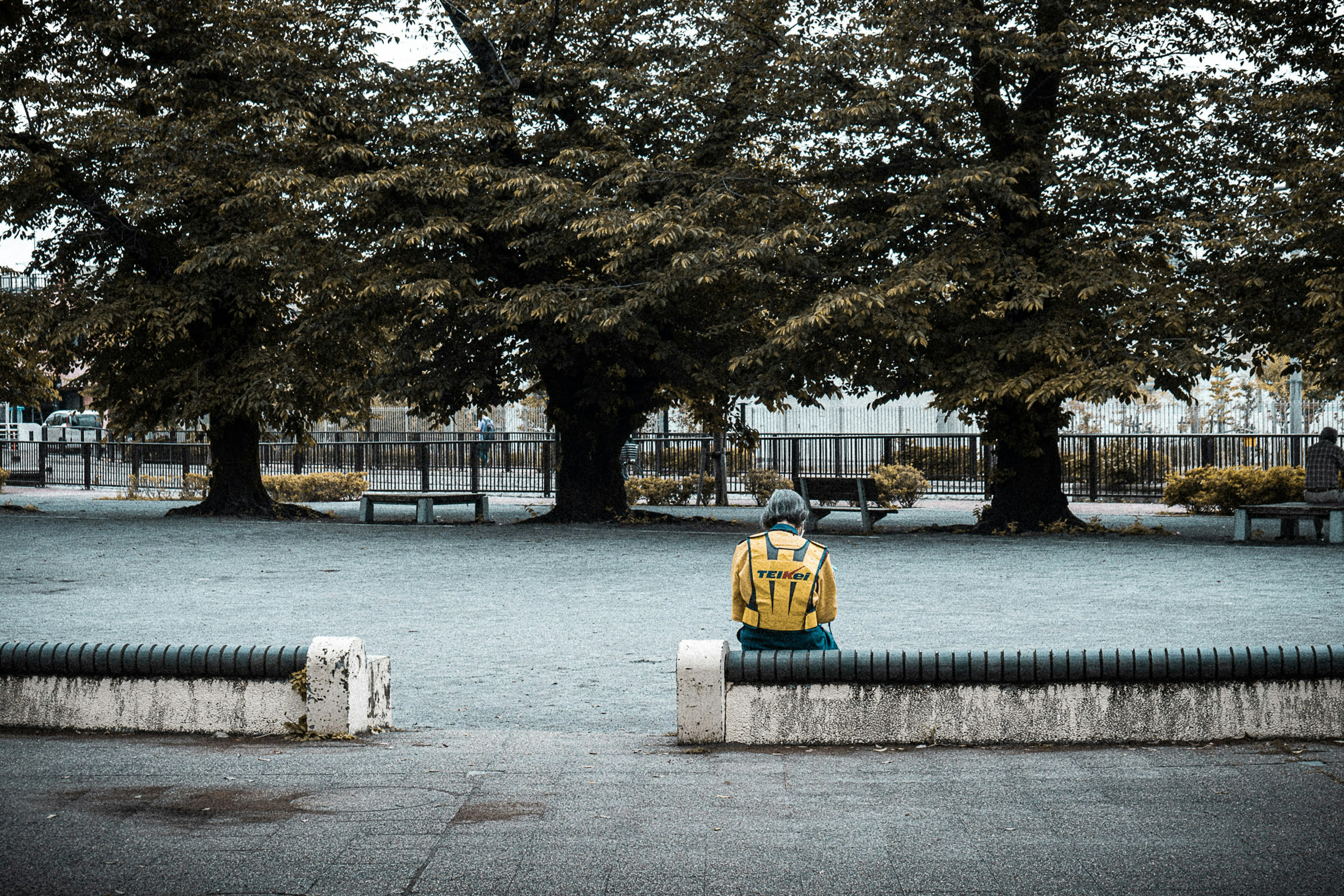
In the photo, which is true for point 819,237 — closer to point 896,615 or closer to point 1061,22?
point 1061,22

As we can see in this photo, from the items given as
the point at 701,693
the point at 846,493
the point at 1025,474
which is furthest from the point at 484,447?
the point at 701,693

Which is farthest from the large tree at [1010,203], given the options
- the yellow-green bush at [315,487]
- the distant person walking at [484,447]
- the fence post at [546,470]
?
Answer: the yellow-green bush at [315,487]

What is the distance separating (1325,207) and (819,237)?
5857mm

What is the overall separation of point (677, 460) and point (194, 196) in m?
12.3

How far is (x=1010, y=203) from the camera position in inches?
608

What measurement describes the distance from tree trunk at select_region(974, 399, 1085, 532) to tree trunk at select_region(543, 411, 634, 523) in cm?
569

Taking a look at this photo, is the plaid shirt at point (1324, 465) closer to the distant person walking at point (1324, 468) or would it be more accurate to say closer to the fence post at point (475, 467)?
the distant person walking at point (1324, 468)

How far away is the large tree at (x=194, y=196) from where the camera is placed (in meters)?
18.5

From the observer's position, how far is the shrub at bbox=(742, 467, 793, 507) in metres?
26.2

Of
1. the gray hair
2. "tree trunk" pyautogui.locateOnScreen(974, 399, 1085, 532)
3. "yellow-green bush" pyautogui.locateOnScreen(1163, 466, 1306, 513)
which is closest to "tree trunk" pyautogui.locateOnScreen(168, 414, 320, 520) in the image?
"tree trunk" pyautogui.locateOnScreen(974, 399, 1085, 532)

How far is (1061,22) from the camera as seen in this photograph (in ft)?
51.0

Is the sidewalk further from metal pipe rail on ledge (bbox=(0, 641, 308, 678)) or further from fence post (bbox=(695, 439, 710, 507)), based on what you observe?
fence post (bbox=(695, 439, 710, 507))

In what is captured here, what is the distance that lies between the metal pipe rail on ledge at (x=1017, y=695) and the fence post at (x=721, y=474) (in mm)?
19590

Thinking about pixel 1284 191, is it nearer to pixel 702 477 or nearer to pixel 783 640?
pixel 783 640
